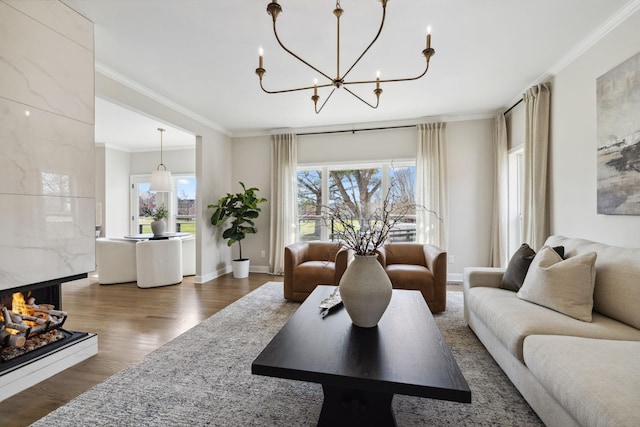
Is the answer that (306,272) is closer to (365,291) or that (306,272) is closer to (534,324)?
(365,291)

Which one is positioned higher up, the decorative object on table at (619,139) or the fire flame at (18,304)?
the decorative object on table at (619,139)

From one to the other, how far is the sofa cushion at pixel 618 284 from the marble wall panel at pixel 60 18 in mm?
4080

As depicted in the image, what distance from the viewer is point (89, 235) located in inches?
89.4

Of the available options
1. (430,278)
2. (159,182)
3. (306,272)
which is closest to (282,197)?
(306,272)

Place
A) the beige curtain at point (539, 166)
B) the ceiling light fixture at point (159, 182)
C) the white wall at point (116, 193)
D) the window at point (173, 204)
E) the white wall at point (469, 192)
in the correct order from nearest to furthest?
the beige curtain at point (539, 166) < the white wall at point (469, 192) < the ceiling light fixture at point (159, 182) < the white wall at point (116, 193) < the window at point (173, 204)

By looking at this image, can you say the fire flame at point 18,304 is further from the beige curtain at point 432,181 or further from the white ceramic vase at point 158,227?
the beige curtain at point 432,181

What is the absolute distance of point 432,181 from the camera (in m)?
4.50

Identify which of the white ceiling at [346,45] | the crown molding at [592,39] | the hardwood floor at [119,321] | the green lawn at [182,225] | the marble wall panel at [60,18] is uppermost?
the white ceiling at [346,45]

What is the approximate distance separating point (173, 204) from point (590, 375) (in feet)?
23.6

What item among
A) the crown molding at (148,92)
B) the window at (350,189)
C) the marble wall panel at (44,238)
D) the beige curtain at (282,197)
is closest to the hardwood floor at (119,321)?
the beige curtain at (282,197)

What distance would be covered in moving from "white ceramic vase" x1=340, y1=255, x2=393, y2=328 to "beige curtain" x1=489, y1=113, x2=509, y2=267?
10.9 feet

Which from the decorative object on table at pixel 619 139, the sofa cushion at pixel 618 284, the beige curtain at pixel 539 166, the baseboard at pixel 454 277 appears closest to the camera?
the sofa cushion at pixel 618 284

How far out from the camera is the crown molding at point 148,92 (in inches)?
115

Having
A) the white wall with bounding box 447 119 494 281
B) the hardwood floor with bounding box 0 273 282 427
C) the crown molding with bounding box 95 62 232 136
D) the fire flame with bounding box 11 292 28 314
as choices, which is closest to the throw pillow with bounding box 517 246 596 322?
the white wall with bounding box 447 119 494 281
